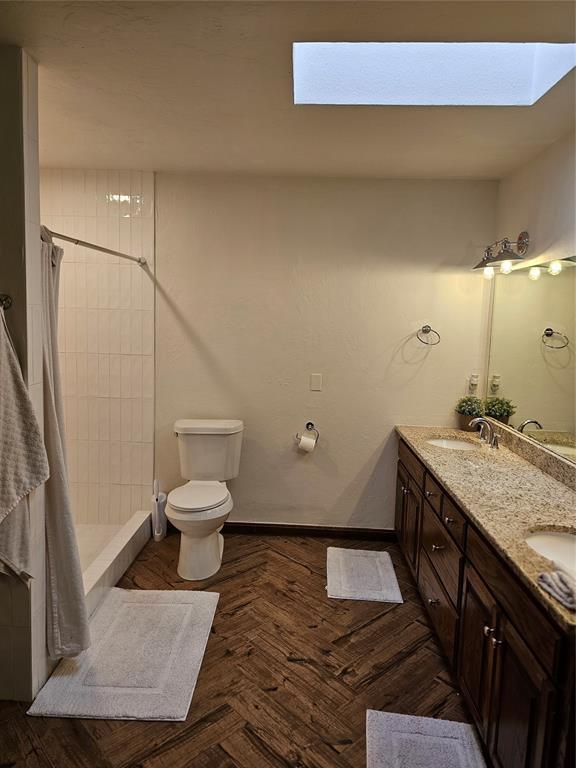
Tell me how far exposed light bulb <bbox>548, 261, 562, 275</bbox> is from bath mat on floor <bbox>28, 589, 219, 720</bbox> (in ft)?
7.89

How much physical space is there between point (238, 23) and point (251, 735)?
2417mm

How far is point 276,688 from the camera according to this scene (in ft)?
6.71

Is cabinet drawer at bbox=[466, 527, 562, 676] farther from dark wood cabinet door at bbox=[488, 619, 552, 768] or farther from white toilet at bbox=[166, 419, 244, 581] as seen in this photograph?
white toilet at bbox=[166, 419, 244, 581]

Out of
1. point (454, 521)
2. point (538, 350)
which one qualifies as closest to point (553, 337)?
point (538, 350)

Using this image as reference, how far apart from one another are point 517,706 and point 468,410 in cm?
198

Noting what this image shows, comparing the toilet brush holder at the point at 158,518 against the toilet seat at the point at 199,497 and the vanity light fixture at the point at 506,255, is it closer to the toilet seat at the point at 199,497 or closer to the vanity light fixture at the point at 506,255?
the toilet seat at the point at 199,497

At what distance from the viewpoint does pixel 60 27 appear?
1622 millimetres

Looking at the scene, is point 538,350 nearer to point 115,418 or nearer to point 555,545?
point 555,545

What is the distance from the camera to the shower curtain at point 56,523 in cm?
198

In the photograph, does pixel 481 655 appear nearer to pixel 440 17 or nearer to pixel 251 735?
pixel 251 735

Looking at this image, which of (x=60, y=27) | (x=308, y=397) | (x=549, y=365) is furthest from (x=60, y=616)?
(x=549, y=365)

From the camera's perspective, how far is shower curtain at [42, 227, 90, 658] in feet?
6.50

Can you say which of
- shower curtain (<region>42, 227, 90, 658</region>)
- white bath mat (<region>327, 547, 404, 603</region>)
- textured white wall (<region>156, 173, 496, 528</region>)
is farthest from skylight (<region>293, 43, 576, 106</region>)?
white bath mat (<region>327, 547, 404, 603</region>)

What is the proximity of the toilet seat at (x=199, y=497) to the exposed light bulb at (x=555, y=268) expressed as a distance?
2126mm
